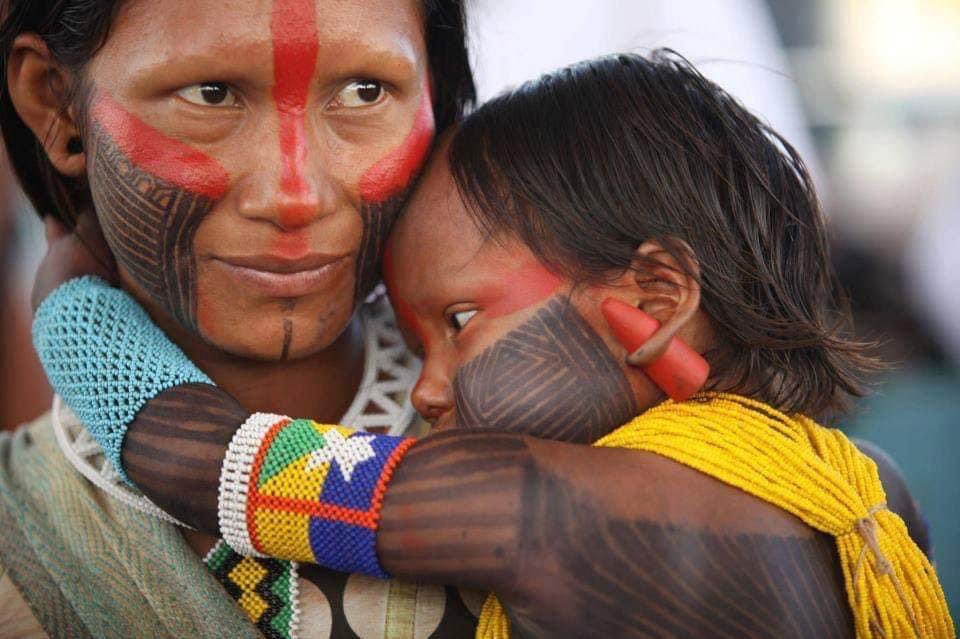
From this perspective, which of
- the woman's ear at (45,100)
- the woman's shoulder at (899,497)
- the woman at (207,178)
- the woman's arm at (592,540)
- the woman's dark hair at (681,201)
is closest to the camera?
the woman's arm at (592,540)

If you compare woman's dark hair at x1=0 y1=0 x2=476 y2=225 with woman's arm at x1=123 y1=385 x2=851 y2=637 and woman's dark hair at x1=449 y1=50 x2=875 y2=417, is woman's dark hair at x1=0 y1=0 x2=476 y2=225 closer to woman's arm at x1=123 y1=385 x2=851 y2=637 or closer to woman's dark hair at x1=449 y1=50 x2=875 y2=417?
woman's dark hair at x1=449 y1=50 x2=875 y2=417

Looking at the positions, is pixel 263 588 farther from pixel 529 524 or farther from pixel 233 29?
pixel 233 29

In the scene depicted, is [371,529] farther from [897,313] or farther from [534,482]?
[897,313]

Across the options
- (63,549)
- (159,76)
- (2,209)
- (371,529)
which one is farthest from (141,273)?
(2,209)

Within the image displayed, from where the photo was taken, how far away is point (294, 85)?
1896mm

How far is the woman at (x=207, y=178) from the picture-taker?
188 centimetres

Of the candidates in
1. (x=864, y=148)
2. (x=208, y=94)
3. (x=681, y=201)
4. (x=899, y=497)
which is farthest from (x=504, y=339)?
(x=864, y=148)

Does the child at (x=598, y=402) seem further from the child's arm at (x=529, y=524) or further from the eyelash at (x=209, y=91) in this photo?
the eyelash at (x=209, y=91)

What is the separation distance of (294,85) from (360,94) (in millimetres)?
153

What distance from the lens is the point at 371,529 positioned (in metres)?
1.69

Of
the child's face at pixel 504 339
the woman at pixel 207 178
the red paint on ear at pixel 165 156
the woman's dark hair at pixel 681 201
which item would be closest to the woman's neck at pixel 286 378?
the woman at pixel 207 178

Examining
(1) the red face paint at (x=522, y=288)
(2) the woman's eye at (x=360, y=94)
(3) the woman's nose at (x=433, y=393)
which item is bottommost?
(3) the woman's nose at (x=433, y=393)

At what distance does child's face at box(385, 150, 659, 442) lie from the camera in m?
1.92

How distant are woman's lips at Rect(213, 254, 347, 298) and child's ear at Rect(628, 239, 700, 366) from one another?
568 mm
